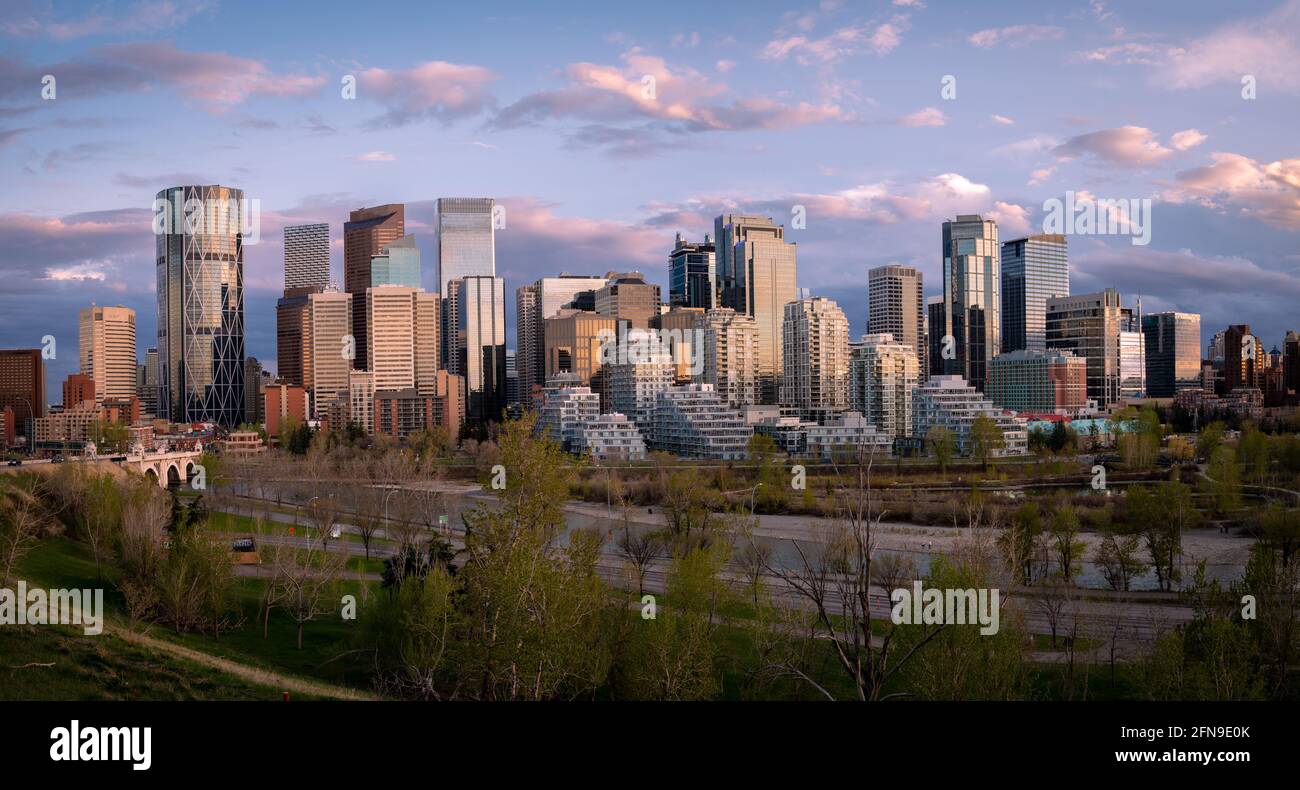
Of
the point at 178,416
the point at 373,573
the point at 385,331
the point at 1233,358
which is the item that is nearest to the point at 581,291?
the point at 385,331

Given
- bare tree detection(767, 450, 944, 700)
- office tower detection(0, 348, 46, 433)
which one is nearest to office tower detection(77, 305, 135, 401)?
office tower detection(0, 348, 46, 433)

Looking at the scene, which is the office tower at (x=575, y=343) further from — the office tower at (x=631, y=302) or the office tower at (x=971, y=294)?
the office tower at (x=971, y=294)

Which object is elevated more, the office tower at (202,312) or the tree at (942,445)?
the office tower at (202,312)

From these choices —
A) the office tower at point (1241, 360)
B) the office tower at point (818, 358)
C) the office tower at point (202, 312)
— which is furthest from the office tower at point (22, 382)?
the office tower at point (1241, 360)

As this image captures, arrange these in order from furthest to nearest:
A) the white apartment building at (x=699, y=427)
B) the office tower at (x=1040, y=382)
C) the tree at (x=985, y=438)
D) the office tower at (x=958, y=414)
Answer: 1. the office tower at (x=1040, y=382)
2. the white apartment building at (x=699, y=427)
3. the office tower at (x=958, y=414)
4. the tree at (x=985, y=438)

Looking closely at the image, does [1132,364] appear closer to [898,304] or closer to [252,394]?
[898,304]

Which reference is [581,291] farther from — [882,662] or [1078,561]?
[882,662]
